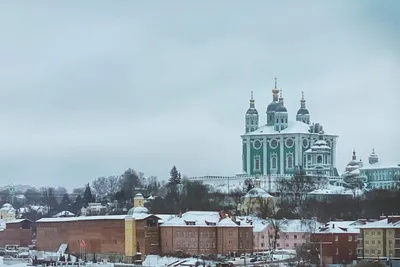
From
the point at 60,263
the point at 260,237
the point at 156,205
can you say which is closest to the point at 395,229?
the point at 260,237

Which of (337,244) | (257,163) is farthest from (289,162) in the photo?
(337,244)

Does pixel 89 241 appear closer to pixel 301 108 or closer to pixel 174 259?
pixel 174 259

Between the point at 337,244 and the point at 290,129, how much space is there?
50.2 m

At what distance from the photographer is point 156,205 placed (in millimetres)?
84688

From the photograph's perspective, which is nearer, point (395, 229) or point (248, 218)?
point (395, 229)

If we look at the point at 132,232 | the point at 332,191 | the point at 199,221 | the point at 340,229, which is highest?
the point at 332,191

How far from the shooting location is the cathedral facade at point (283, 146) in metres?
107

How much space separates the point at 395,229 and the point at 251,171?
5008 centimetres

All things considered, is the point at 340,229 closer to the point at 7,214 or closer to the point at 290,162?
the point at 7,214

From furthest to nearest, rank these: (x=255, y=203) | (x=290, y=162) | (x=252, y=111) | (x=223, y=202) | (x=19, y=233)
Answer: (x=252, y=111), (x=290, y=162), (x=223, y=202), (x=19, y=233), (x=255, y=203)

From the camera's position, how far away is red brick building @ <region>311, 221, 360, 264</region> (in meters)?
59.6

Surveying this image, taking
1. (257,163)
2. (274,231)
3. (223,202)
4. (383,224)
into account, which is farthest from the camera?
(257,163)

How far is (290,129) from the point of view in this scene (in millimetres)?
109875

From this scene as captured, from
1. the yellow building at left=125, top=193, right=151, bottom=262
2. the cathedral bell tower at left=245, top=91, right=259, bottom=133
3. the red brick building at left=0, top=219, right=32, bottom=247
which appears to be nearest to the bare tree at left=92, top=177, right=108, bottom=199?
the cathedral bell tower at left=245, top=91, right=259, bottom=133
